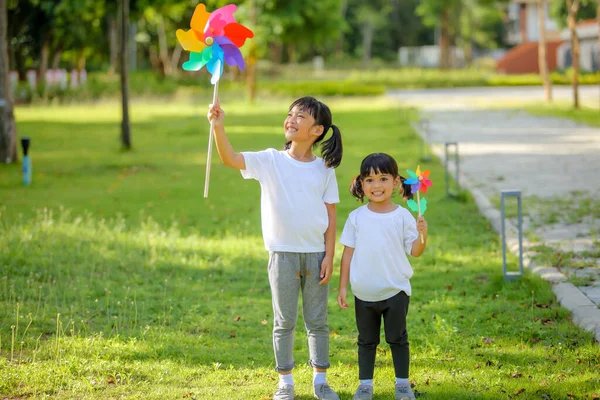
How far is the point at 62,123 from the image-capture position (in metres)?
26.9

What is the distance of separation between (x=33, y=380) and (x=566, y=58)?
6293 centimetres

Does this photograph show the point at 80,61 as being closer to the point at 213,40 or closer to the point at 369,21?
the point at 369,21

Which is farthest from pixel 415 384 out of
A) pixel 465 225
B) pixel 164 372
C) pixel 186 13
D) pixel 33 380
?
pixel 186 13

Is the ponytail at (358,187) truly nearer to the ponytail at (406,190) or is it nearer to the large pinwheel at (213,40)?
the ponytail at (406,190)

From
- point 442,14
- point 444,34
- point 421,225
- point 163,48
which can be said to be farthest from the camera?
point 444,34

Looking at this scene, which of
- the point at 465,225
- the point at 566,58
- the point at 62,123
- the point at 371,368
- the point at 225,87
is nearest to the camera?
the point at 371,368

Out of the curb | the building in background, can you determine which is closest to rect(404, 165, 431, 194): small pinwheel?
the curb

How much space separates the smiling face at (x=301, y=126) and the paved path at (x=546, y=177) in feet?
7.75

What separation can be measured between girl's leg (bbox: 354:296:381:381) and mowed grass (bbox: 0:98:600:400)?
206 mm

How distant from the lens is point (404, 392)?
4.69 meters

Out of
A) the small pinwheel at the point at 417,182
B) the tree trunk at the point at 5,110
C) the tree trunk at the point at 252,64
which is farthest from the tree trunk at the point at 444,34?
the small pinwheel at the point at 417,182

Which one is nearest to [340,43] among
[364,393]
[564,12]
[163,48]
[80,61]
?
[163,48]

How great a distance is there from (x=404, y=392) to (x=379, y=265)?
2.22 feet

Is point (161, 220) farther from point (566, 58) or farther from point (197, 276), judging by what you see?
point (566, 58)
